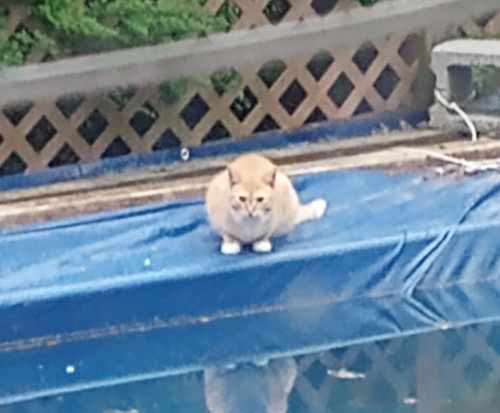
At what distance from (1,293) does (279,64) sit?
1.04 meters

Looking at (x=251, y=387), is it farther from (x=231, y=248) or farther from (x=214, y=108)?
(x=214, y=108)

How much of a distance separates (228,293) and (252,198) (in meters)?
0.18

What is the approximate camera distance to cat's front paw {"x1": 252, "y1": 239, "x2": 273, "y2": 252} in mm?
1402

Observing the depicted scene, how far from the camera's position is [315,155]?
191 centimetres

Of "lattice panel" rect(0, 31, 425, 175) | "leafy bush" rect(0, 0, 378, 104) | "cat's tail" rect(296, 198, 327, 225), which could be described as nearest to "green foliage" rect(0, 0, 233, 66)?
"leafy bush" rect(0, 0, 378, 104)

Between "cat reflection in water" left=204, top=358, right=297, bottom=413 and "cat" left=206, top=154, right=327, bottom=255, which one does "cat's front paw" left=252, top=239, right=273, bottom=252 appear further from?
"cat reflection in water" left=204, top=358, right=297, bottom=413

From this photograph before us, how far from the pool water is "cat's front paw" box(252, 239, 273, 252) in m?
0.21

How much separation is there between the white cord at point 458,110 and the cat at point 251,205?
59 cm

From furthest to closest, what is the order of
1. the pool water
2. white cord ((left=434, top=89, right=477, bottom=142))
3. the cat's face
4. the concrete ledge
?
the concrete ledge → white cord ((left=434, top=89, right=477, bottom=142)) → the cat's face → the pool water

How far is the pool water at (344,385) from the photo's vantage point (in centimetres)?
113

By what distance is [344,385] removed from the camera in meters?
1.18

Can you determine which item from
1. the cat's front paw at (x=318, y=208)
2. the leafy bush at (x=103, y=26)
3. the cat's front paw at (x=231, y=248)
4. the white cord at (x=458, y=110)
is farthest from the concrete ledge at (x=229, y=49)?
the cat's front paw at (x=231, y=248)

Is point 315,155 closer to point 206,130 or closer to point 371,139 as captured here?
point 371,139

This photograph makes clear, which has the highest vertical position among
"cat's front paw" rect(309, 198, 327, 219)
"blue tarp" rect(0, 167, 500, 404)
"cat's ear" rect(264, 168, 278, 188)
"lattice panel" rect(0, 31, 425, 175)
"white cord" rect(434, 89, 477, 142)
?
"lattice panel" rect(0, 31, 425, 175)
